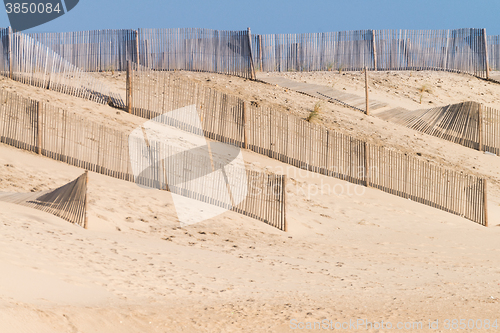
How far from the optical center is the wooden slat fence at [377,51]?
66.9ft

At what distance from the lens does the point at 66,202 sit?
298 inches

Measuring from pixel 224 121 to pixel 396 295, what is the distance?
8221mm

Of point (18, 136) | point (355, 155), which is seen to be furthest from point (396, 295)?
point (18, 136)

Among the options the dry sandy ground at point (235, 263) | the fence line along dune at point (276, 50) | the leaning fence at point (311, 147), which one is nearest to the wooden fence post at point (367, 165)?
the leaning fence at point (311, 147)

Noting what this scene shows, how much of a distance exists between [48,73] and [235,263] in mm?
9603

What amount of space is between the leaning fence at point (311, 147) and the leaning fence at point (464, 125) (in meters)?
5.15

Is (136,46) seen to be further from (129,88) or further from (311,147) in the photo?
(311,147)

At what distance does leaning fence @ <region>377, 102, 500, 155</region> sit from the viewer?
15.6 m

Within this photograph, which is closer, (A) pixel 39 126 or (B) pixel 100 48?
(A) pixel 39 126

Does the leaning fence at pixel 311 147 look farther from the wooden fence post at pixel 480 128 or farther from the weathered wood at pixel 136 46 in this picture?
the wooden fence post at pixel 480 128

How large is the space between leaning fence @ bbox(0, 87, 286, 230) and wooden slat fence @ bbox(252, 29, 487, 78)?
10.9 m

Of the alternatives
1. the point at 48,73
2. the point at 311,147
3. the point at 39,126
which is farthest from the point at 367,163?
the point at 48,73

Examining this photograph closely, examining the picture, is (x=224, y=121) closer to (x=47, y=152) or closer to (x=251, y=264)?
(x=47, y=152)

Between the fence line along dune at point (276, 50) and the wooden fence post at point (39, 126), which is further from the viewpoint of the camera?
the fence line along dune at point (276, 50)
